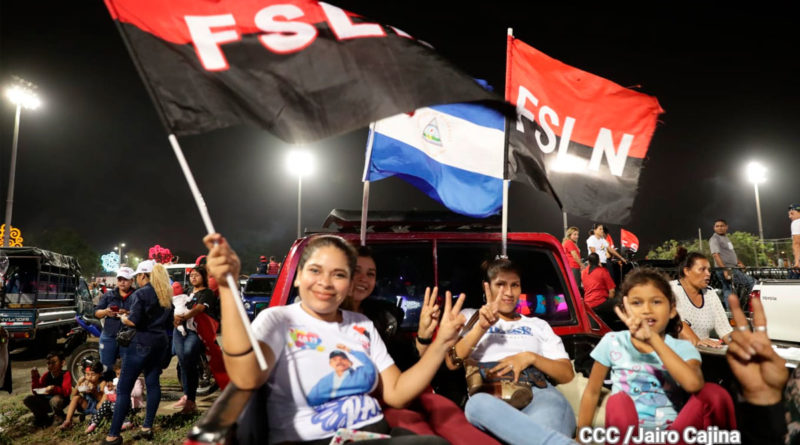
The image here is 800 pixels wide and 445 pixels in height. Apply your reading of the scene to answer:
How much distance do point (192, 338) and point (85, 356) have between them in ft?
8.98

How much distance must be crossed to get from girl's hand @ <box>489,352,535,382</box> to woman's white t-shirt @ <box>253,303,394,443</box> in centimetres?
102

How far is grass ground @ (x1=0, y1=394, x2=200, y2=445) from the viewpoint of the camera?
18.6 ft

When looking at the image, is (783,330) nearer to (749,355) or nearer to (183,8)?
(749,355)

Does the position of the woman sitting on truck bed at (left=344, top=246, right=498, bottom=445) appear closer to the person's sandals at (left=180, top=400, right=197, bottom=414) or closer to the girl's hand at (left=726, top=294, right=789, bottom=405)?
the girl's hand at (left=726, top=294, right=789, bottom=405)

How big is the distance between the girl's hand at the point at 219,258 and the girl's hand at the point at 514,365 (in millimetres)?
1883

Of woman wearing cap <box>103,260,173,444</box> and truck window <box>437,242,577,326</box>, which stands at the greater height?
truck window <box>437,242,577,326</box>

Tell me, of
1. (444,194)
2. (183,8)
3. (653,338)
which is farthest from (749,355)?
(183,8)

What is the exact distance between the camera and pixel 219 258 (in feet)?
6.71

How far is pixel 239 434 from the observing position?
71.8 inches

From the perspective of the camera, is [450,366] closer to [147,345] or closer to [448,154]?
[448,154]

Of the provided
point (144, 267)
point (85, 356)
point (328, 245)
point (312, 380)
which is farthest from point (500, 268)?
point (85, 356)

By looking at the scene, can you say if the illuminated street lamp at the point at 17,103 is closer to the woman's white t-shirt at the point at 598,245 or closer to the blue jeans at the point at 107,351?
the blue jeans at the point at 107,351

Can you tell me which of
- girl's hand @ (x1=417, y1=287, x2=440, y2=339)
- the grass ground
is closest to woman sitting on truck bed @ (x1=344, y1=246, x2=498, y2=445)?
girl's hand @ (x1=417, y1=287, x2=440, y2=339)

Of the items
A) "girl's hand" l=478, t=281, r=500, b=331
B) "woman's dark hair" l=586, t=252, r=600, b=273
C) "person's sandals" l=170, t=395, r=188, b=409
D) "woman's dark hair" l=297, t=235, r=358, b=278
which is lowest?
"person's sandals" l=170, t=395, r=188, b=409
